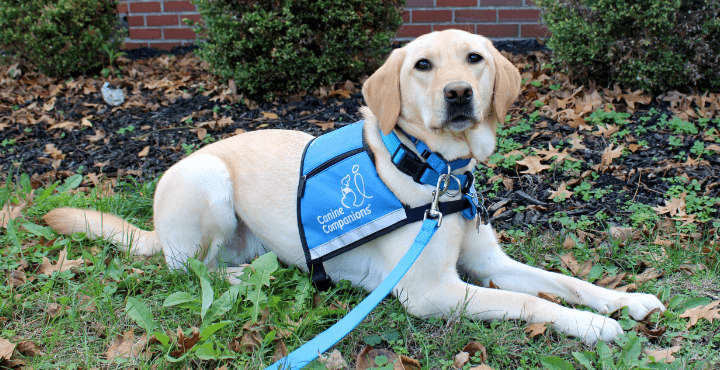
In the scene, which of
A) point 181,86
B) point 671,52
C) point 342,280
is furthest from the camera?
point 181,86

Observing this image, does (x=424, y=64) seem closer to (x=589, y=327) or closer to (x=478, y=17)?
(x=589, y=327)

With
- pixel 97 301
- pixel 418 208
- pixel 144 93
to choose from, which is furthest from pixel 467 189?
pixel 144 93

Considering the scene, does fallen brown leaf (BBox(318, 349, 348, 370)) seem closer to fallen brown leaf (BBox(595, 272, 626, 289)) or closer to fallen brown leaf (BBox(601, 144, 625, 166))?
fallen brown leaf (BBox(595, 272, 626, 289))

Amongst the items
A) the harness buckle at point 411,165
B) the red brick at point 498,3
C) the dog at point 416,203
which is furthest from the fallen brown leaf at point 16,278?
the red brick at point 498,3

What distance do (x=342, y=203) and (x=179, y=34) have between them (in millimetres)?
6568

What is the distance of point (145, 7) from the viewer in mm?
7930

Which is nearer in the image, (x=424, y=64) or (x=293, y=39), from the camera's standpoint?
(x=424, y=64)

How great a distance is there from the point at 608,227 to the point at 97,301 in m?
3.02

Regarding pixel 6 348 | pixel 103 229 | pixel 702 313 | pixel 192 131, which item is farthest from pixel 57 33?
pixel 702 313

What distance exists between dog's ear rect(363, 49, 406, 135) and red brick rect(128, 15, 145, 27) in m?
6.86

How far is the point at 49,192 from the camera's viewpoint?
3918mm

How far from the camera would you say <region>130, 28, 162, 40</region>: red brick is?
8.09 m

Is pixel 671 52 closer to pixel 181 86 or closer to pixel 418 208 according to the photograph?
pixel 418 208

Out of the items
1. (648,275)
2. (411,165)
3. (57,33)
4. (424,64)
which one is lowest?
(648,275)
